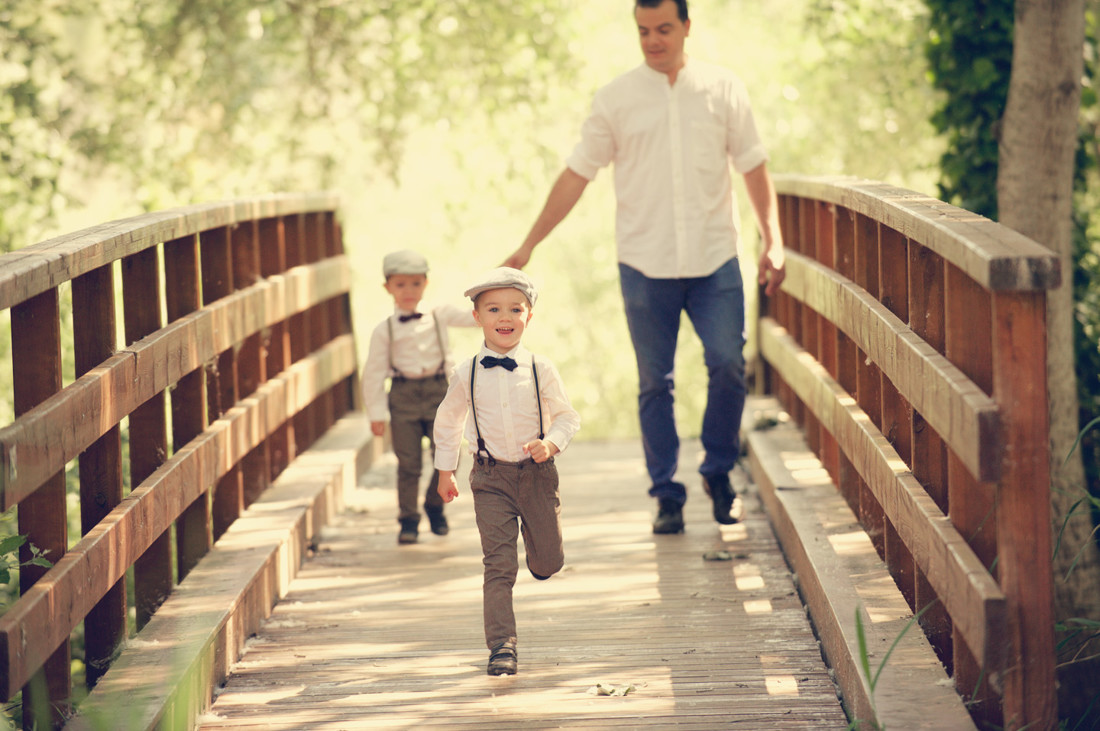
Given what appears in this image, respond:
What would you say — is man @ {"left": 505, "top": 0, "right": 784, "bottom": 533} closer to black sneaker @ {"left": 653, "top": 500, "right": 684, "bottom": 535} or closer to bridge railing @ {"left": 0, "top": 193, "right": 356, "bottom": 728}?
black sneaker @ {"left": 653, "top": 500, "right": 684, "bottom": 535}

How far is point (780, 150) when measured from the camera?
850 inches

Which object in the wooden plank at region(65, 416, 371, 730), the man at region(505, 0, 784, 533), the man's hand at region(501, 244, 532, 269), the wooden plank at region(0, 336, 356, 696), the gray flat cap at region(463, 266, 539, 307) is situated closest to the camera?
the wooden plank at region(0, 336, 356, 696)

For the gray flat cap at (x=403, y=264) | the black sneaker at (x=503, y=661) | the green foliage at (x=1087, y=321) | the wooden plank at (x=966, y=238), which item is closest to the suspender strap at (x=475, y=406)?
the black sneaker at (x=503, y=661)

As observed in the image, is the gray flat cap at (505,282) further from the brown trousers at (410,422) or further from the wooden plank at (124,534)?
the brown trousers at (410,422)

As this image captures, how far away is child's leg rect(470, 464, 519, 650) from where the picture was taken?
416 centimetres

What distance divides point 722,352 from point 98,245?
8.71 feet

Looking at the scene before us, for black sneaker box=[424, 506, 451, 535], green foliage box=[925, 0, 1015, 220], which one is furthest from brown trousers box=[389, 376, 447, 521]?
green foliage box=[925, 0, 1015, 220]

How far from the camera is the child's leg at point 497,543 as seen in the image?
13.7 feet

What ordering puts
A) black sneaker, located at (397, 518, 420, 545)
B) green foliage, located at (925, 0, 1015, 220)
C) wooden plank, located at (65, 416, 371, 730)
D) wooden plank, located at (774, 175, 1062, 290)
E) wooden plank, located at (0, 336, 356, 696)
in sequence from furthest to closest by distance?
green foliage, located at (925, 0, 1015, 220)
black sneaker, located at (397, 518, 420, 545)
wooden plank, located at (65, 416, 371, 730)
wooden plank, located at (0, 336, 356, 696)
wooden plank, located at (774, 175, 1062, 290)

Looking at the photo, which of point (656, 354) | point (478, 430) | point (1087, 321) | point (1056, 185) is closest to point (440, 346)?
point (656, 354)

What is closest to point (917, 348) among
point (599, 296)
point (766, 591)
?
point (766, 591)

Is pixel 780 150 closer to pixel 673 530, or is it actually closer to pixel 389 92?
pixel 389 92

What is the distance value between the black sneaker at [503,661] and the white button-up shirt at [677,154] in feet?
6.33

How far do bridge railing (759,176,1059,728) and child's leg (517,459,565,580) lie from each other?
100 centimetres
